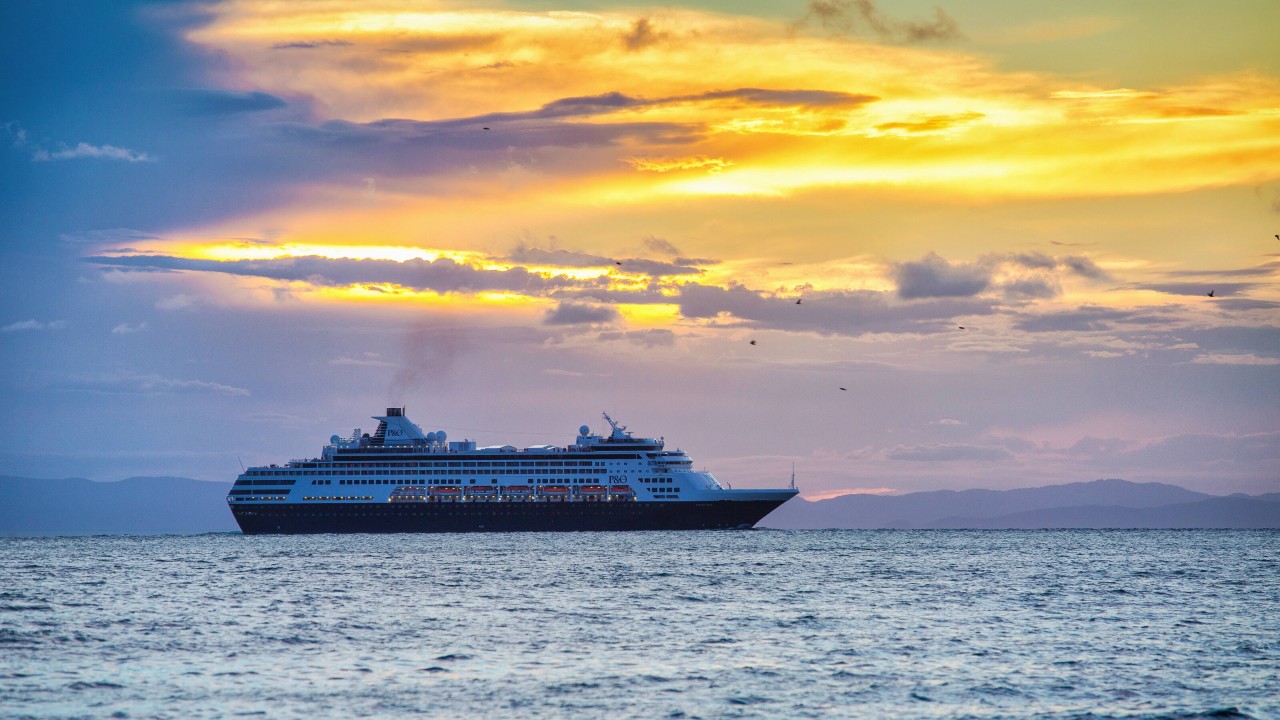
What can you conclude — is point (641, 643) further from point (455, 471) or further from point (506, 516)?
point (455, 471)

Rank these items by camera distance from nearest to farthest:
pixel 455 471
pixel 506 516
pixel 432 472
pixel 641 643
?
pixel 641 643 < pixel 506 516 < pixel 455 471 < pixel 432 472

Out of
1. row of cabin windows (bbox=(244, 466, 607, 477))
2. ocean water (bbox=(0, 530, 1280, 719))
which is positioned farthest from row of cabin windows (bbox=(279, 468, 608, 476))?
ocean water (bbox=(0, 530, 1280, 719))

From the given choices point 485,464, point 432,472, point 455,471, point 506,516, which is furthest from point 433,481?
point 506,516

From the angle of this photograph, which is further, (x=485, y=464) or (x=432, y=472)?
(x=432, y=472)

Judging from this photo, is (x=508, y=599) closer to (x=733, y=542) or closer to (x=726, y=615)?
(x=726, y=615)

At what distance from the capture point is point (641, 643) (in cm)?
5134

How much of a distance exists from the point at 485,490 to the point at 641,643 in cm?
11801

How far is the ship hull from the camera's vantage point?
6467 inches

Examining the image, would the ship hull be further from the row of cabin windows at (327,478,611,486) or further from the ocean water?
the ocean water

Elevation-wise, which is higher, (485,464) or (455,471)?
(485,464)

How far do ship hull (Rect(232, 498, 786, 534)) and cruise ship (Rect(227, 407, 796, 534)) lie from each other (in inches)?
4.9

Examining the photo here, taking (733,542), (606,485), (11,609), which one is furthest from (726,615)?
(606,485)

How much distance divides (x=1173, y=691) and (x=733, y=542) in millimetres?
106191

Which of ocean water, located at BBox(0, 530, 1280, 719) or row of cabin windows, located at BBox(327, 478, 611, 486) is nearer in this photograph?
ocean water, located at BBox(0, 530, 1280, 719)
